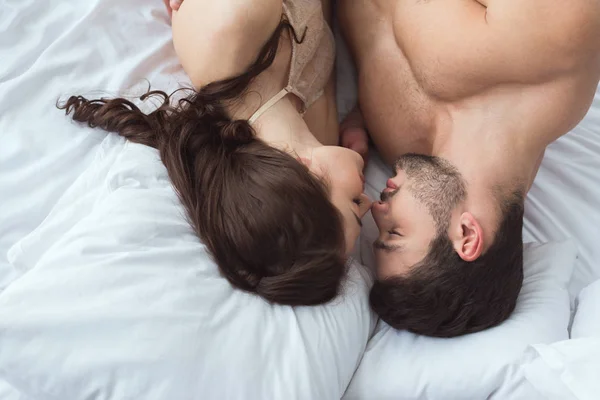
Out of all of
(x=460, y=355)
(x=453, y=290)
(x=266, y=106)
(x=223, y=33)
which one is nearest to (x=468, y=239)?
(x=453, y=290)

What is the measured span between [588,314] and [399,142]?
1.73 ft

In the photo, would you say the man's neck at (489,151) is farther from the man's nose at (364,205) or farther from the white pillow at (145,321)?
the white pillow at (145,321)

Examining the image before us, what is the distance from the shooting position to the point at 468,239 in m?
1.01

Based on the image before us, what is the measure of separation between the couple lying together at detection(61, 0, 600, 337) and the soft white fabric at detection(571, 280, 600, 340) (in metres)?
0.14

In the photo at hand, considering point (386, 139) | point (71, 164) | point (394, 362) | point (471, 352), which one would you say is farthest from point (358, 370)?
point (71, 164)

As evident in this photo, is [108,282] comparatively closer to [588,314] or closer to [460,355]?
[460,355]

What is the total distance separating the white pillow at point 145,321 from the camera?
0.78 meters

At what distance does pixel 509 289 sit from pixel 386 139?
1.48ft

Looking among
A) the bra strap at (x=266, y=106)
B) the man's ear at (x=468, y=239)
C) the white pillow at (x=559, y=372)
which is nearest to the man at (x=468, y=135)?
the man's ear at (x=468, y=239)

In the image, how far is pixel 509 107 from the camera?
113 centimetres

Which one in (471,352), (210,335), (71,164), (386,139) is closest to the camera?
(210,335)

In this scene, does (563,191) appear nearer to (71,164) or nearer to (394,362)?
(394,362)

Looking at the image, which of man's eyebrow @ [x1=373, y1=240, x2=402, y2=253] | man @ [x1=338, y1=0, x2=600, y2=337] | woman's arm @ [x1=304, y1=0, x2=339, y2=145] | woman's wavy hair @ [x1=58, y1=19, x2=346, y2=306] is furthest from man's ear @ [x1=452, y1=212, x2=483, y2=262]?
woman's arm @ [x1=304, y1=0, x2=339, y2=145]

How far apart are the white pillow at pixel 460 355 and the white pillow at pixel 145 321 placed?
0.17 ft
